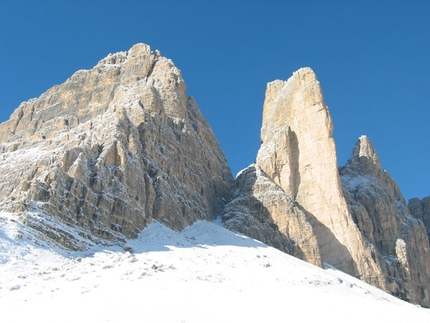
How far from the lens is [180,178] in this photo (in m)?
73.5

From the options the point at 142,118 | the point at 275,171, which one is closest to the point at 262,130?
the point at 275,171

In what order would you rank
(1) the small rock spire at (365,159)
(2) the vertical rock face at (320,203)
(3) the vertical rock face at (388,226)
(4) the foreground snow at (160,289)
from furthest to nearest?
(1) the small rock spire at (365,159) < (3) the vertical rock face at (388,226) < (2) the vertical rock face at (320,203) < (4) the foreground snow at (160,289)

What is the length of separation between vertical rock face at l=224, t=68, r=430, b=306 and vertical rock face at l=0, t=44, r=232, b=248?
27.9 ft

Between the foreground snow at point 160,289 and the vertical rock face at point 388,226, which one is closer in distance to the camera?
the foreground snow at point 160,289

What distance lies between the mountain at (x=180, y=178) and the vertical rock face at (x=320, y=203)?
22cm

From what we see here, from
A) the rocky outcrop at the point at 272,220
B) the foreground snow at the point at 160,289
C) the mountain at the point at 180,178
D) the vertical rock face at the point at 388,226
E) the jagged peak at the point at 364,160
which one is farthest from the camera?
the jagged peak at the point at 364,160

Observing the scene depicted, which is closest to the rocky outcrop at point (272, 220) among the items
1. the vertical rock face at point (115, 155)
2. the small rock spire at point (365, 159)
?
the vertical rock face at point (115, 155)

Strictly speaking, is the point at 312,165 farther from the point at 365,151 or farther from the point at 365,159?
the point at 365,151

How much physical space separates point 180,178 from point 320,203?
83.0ft

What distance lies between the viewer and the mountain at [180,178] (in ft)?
163

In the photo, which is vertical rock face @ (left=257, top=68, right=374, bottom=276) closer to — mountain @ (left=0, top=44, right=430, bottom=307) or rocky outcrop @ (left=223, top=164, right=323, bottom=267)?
mountain @ (left=0, top=44, right=430, bottom=307)

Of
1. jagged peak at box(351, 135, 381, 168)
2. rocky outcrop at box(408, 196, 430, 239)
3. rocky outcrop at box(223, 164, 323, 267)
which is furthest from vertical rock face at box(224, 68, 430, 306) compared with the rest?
rocky outcrop at box(408, 196, 430, 239)

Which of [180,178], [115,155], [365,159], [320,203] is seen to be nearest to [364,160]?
[365,159]

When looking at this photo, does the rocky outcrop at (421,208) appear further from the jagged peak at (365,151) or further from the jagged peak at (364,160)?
the jagged peak at (365,151)
